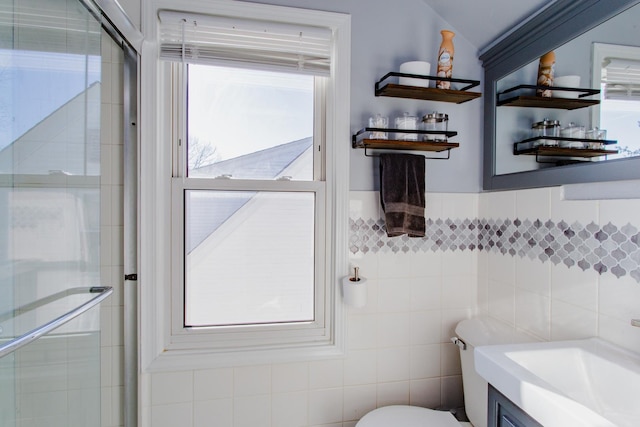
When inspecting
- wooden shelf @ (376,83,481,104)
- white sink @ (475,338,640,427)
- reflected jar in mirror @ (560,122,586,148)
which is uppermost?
wooden shelf @ (376,83,481,104)

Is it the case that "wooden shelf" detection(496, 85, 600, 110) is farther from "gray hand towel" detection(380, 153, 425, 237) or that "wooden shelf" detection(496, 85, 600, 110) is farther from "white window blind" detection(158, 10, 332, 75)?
"white window blind" detection(158, 10, 332, 75)

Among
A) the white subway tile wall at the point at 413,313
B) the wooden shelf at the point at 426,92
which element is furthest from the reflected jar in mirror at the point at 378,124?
the white subway tile wall at the point at 413,313

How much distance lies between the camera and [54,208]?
37.6 inches

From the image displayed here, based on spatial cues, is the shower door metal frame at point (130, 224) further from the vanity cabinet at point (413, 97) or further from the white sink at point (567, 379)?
the white sink at point (567, 379)

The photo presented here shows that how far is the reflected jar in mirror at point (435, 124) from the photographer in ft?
4.84

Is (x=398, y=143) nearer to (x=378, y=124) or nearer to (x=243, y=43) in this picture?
(x=378, y=124)

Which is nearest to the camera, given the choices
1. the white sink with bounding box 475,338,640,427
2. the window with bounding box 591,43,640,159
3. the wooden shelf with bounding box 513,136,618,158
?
the white sink with bounding box 475,338,640,427

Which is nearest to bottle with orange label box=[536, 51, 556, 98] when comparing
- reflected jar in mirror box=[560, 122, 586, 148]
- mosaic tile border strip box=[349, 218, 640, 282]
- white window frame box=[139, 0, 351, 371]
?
reflected jar in mirror box=[560, 122, 586, 148]

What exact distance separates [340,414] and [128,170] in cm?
138

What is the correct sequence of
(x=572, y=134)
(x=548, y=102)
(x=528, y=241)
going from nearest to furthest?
(x=572, y=134) < (x=548, y=102) < (x=528, y=241)

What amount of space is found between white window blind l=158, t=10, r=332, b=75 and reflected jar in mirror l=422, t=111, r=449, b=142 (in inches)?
19.1

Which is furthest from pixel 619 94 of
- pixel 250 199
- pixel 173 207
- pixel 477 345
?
pixel 173 207

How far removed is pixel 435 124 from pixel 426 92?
141mm

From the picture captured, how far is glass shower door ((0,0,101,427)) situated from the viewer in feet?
2.60
